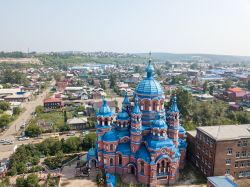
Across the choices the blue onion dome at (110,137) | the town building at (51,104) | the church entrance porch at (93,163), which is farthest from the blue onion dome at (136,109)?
the town building at (51,104)

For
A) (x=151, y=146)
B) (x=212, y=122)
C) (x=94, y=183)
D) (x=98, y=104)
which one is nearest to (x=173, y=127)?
(x=151, y=146)

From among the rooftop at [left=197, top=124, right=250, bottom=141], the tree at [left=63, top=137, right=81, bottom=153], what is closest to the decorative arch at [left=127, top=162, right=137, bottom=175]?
the rooftop at [left=197, top=124, right=250, bottom=141]

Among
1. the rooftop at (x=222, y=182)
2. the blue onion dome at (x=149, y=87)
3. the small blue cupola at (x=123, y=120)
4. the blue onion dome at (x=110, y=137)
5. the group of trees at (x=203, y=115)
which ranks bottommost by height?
the rooftop at (x=222, y=182)

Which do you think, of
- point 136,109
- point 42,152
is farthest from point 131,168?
point 42,152

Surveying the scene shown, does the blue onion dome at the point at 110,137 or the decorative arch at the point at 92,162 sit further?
the decorative arch at the point at 92,162

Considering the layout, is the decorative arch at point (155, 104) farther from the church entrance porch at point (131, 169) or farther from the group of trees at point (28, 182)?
the group of trees at point (28, 182)

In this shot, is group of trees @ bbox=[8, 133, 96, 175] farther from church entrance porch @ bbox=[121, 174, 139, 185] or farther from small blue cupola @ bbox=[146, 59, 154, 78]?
small blue cupola @ bbox=[146, 59, 154, 78]

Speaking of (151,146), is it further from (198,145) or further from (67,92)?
(67,92)

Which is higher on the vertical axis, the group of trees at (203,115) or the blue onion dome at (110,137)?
the blue onion dome at (110,137)
